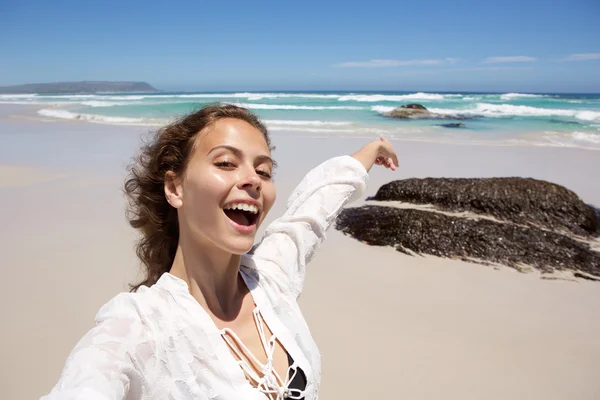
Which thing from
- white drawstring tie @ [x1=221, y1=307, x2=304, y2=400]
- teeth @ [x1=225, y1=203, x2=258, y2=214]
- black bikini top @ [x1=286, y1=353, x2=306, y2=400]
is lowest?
black bikini top @ [x1=286, y1=353, x2=306, y2=400]

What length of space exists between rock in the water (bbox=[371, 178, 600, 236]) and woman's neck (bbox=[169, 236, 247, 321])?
19.2 feet

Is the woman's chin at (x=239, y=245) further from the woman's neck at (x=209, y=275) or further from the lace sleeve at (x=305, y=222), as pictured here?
the lace sleeve at (x=305, y=222)

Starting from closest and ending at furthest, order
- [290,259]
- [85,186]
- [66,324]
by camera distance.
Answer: [290,259] → [66,324] → [85,186]

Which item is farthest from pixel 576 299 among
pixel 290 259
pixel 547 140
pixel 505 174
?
pixel 547 140

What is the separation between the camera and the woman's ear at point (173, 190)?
6.02ft

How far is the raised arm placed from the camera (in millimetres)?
2205

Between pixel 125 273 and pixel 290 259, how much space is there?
3.69 meters

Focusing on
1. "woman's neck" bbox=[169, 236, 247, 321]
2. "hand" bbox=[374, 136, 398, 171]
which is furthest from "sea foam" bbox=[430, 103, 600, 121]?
"woman's neck" bbox=[169, 236, 247, 321]

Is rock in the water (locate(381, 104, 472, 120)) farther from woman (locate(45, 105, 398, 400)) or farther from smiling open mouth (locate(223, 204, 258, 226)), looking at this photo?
smiling open mouth (locate(223, 204, 258, 226))

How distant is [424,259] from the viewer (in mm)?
5734

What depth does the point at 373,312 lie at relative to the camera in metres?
4.69

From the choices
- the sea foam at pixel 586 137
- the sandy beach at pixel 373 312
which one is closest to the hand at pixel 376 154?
the sandy beach at pixel 373 312

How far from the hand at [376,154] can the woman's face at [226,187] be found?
121 cm

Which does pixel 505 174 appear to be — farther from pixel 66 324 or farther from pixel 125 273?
pixel 66 324
